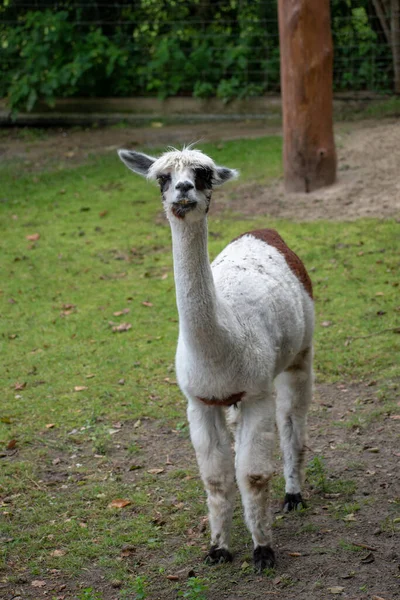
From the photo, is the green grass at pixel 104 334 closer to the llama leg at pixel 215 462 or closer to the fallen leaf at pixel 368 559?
the llama leg at pixel 215 462

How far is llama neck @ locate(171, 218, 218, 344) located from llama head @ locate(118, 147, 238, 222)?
0.07m

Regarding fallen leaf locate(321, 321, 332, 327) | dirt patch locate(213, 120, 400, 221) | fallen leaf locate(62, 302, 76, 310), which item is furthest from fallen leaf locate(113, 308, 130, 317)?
dirt patch locate(213, 120, 400, 221)

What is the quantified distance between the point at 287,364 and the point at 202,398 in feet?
2.49

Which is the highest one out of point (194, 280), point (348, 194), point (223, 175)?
point (223, 175)

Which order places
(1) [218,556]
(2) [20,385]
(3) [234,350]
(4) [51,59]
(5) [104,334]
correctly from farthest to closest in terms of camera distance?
(4) [51,59] → (5) [104,334] → (2) [20,385] → (1) [218,556] → (3) [234,350]

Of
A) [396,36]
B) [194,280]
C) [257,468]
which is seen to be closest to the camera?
[194,280]

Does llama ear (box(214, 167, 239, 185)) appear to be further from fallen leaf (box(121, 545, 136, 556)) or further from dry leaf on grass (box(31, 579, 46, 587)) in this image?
dry leaf on grass (box(31, 579, 46, 587))

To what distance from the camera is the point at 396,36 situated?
14.0 meters

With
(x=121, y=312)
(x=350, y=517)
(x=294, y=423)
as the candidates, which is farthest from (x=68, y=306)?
(x=350, y=517)

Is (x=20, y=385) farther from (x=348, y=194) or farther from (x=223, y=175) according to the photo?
(x=348, y=194)

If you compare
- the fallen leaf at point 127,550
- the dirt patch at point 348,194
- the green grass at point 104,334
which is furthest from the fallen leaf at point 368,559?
the dirt patch at point 348,194

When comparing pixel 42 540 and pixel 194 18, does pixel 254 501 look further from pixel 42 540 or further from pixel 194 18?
pixel 194 18

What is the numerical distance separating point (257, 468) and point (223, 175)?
1477 mm

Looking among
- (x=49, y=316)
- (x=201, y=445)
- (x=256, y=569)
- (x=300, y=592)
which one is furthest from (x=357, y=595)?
(x=49, y=316)
